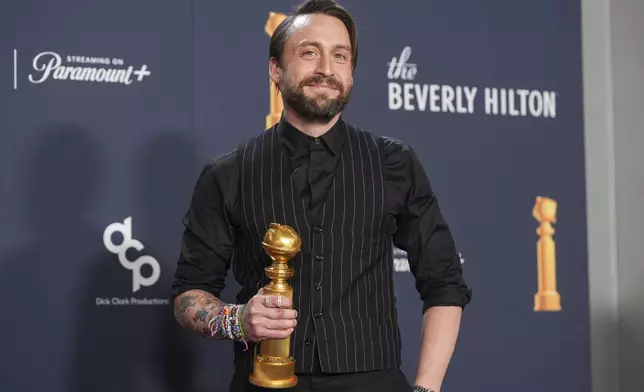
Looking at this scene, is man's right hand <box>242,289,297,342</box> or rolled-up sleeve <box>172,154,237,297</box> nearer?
man's right hand <box>242,289,297,342</box>

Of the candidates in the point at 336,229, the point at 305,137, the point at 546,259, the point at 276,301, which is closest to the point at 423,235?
the point at 336,229

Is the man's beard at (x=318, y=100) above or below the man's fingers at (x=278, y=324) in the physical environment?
above

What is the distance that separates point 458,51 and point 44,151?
156 centimetres

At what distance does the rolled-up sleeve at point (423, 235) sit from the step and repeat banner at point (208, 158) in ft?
3.60

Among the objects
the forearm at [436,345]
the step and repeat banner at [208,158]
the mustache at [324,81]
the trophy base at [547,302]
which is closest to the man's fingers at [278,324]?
the forearm at [436,345]

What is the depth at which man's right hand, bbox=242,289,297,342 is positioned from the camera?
141 centimetres

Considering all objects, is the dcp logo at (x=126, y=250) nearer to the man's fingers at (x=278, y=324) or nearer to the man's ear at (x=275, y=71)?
the man's ear at (x=275, y=71)

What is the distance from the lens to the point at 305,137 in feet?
5.80

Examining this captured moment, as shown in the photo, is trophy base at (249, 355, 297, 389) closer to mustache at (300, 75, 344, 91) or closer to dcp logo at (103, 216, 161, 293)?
mustache at (300, 75, 344, 91)

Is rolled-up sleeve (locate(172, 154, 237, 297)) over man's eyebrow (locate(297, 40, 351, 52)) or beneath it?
beneath

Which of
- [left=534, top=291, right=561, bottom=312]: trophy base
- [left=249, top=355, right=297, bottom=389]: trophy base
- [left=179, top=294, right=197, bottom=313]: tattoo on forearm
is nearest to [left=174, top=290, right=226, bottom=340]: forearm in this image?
[left=179, top=294, right=197, bottom=313]: tattoo on forearm

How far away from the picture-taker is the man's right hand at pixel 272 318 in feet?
4.62

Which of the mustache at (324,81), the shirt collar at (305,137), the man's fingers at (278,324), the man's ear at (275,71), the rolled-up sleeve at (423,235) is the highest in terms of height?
the man's ear at (275,71)

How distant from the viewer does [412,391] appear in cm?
168
